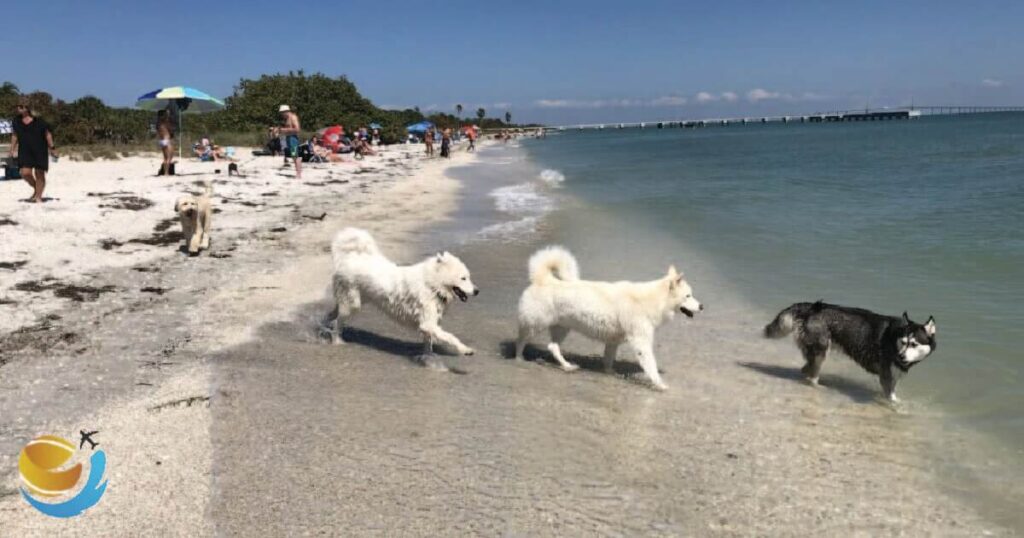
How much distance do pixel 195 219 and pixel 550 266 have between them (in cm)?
716

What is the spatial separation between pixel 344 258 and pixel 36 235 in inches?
293

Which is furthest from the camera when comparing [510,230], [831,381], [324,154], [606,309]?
[324,154]

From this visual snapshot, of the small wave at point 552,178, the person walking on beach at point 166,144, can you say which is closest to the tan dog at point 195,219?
the person walking on beach at point 166,144

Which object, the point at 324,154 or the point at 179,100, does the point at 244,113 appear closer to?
the point at 324,154

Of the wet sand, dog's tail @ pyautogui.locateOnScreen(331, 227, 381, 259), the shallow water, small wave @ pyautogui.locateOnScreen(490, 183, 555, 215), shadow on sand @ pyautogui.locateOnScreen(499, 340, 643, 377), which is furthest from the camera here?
small wave @ pyautogui.locateOnScreen(490, 183, 555, 215)

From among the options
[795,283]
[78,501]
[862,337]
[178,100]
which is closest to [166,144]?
[178,100]

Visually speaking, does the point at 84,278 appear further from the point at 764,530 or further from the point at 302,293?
the point at 764,530

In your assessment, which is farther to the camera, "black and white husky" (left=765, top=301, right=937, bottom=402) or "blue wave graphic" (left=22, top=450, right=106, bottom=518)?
"black and white husky" (left=765, top=301, right=937, bottom=402)

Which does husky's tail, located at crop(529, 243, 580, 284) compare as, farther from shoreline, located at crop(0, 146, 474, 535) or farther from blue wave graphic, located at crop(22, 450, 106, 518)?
blue wave graphic, located at crop(22, 450, 106, 518)

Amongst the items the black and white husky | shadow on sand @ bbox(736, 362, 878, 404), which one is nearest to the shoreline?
shadow on sand @ bbox(736, 362, 878, 404)

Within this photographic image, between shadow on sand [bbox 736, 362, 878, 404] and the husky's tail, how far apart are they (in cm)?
211

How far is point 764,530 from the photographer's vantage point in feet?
13.7

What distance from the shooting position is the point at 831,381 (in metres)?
7.05

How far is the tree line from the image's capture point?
3856 cm
